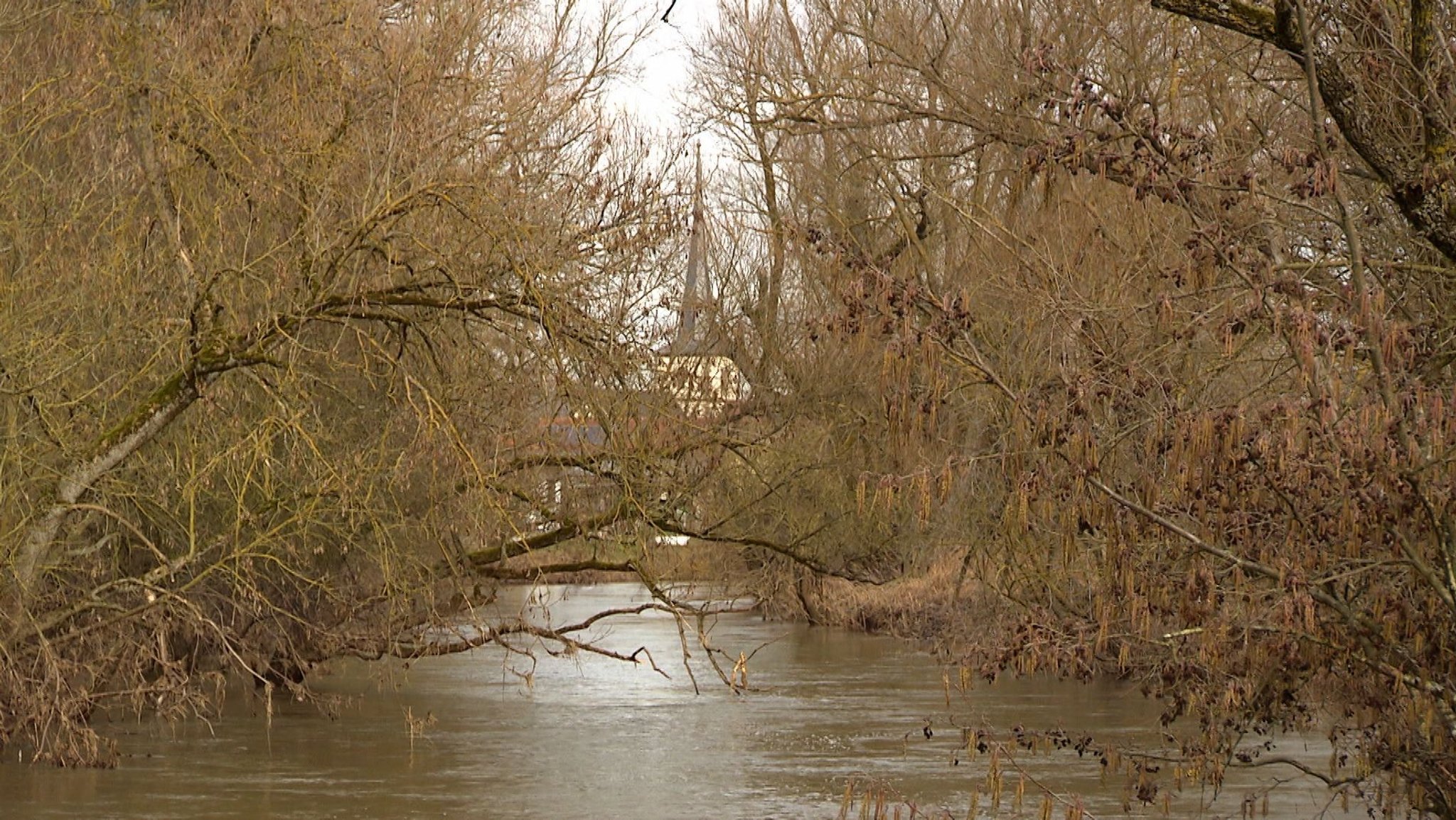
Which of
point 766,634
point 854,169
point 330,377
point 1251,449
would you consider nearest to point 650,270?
point 330,377

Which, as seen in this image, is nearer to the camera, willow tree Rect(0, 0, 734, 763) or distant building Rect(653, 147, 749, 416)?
willow tree Rect(0, 0, 734, 763)

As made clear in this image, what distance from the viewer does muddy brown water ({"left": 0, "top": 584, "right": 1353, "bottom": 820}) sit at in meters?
14.4

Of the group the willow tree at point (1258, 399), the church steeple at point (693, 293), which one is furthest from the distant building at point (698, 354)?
the willow tree at point (1258, 399)

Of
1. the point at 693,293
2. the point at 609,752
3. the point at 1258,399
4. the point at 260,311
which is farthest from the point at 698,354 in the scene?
the point at 1258,399

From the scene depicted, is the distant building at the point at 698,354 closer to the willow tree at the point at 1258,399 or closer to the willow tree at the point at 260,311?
the willow tree at the point at 260,311

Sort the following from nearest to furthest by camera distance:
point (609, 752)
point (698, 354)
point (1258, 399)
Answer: point (1258, 399), point (609, 752), point (698, 354)

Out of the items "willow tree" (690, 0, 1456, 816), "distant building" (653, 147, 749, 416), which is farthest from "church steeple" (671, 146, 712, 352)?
"willow tree" (690, 0, 1456, 816)

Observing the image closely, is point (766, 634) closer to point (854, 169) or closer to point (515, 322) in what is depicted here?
point (854, 169)

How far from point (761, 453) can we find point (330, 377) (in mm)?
5031

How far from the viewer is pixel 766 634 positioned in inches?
1239

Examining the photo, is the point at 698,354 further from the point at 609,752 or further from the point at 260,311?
the point at 260,311

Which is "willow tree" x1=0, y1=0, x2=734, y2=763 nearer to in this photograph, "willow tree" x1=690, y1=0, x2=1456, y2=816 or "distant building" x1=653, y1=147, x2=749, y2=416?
"distant building" x1=653, y1=147, x2=749, y2=416

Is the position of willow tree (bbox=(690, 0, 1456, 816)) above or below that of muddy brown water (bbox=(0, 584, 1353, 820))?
above

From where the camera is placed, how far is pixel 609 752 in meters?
17.3
